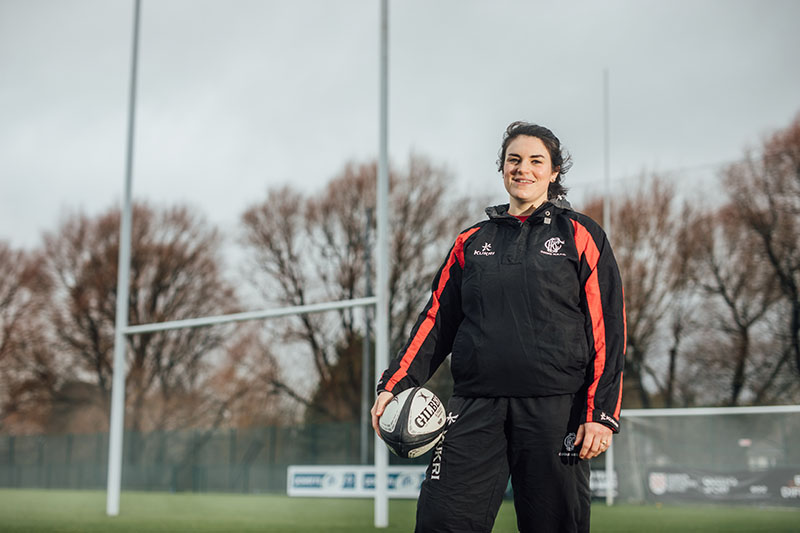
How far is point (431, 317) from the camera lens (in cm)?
275

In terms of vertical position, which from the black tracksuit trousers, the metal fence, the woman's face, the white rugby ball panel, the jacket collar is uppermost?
the woman's face

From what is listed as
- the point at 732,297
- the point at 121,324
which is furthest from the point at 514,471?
the point at 732,297

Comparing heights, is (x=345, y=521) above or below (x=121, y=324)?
below

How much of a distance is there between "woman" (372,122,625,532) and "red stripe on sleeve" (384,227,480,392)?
10 cm

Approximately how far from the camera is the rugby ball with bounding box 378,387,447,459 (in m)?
2.46

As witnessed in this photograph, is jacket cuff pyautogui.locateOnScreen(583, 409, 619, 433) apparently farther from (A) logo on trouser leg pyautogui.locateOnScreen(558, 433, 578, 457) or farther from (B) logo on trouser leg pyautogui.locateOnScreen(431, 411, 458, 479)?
(B) logo on trouser leg pyautogui.locateOnScreen(431, 411, 458, 479)

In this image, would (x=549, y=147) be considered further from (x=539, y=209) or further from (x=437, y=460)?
(x=437, y=460)

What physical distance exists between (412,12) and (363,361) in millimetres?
7287

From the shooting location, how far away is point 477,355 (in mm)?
2490

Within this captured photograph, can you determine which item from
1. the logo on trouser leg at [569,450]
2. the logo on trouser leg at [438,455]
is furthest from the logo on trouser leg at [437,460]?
the logo on trouser leg at [569,450]

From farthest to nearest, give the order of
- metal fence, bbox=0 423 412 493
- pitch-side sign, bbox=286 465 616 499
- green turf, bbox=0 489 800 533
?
metal fence, bbox=0 423 412 493, pitch-side sign, bbox=286 465 616 499, green turf, bbox=0 489 800 533

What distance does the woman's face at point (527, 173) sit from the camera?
2.63m

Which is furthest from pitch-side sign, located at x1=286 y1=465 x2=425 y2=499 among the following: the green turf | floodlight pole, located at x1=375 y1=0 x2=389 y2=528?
floodlight pole, located at x1=375 y1=0 x2=389 y2=528

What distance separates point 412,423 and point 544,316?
48cm
